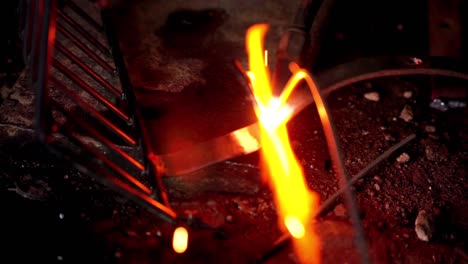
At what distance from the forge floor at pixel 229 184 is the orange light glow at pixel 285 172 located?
9cm

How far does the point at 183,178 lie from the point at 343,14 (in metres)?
3.46

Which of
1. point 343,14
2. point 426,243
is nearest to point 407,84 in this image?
point 343,14

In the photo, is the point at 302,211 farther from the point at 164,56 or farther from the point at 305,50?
the point at 164,56

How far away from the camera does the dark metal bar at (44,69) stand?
2.19 m

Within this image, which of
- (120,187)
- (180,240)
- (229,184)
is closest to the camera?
(120,187)

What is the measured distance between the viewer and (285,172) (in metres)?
3.64

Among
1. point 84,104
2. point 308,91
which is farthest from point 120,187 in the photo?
point 308,91

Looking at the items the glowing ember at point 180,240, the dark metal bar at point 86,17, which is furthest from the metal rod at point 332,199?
the dark metal bar at point 86,17

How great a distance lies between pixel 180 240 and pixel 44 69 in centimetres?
175

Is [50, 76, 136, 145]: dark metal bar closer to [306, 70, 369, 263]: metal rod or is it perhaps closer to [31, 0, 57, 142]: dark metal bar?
[31, 0, 57, 142]: dark metal bar

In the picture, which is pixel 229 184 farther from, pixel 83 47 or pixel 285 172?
pixel 83 47

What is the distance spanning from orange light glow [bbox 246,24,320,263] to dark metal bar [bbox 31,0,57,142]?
1.97m

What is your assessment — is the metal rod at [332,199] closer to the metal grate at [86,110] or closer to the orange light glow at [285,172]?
the orange light glow at [285,172]

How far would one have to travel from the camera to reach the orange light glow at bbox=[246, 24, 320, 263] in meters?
3.28
